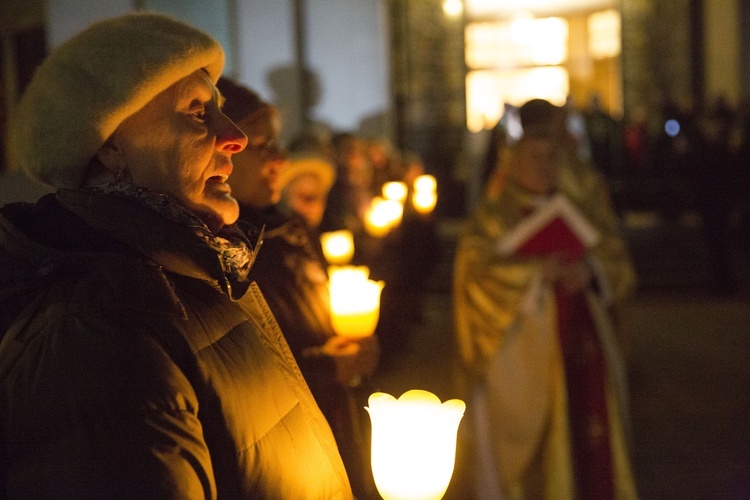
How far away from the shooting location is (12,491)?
1279mm

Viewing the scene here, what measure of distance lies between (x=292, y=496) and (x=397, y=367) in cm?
755

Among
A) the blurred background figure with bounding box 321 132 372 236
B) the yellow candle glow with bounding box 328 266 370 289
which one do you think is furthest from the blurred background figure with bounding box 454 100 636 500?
the blurred background figure with bounding box 321 132 372 236

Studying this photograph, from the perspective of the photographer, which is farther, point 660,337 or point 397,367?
point 660,337

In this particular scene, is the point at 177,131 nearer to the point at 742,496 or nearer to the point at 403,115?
the point at 742,496

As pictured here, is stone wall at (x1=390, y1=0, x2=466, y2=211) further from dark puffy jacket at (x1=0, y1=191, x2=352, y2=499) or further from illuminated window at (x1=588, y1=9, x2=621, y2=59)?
dark puffy jacket at (x1=0, y1=191, x2=352, y2=499)

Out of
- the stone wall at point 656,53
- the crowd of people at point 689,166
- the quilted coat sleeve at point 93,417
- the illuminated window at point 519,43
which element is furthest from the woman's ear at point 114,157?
the illuminated window at point 519,43

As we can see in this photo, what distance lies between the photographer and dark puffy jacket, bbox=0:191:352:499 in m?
1.26

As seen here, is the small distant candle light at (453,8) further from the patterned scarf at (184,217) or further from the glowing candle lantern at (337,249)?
the patterned scarf at (184,217)

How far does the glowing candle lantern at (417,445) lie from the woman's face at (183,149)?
1.61 feet

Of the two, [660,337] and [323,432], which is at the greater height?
[323,432]

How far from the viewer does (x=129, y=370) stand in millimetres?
1295

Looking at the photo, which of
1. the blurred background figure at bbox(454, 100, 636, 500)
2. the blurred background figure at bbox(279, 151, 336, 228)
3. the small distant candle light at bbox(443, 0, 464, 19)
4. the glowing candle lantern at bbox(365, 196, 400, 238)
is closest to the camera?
the blurred background figure at bbox(454, 100, 636, 500)

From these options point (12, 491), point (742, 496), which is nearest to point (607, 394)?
point (742, 496)

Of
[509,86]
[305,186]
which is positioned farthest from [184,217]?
[509,86]
